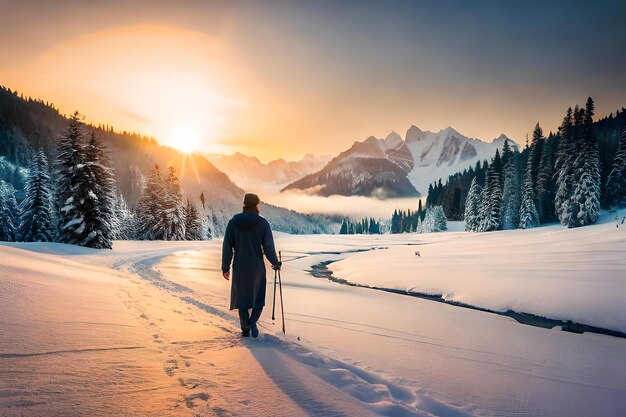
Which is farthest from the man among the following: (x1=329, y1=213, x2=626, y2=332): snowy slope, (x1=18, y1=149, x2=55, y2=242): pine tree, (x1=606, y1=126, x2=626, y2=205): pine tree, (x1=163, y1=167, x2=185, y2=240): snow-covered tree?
(x1=606, y1=126, x2=626, y2=205): pine tree

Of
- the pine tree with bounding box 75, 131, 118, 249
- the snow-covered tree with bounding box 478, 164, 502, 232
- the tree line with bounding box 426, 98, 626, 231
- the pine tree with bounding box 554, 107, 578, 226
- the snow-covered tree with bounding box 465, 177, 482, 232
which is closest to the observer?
the pine tree with bounding box 75, 131, 118, 249

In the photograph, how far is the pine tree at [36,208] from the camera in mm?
41281

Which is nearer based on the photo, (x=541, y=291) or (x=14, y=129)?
(x=541, y=291)

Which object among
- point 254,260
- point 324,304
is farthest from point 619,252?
point 254,260

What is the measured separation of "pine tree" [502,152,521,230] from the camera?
65062 mm

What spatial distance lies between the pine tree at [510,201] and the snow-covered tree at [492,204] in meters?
2.59

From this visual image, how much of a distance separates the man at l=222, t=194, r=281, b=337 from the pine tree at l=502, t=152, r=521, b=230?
7134 centimetres

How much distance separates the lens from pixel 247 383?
3795mm

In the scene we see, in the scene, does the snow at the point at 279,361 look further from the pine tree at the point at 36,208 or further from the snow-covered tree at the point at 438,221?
the snow-covered tree at the point at 438,221

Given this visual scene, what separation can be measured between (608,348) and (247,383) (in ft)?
29.8

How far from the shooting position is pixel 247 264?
6.16 m

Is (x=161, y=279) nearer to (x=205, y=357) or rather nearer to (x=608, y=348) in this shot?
(x=205, y=357)

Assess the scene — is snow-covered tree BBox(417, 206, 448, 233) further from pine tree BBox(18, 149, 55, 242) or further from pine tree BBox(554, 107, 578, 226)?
pine tree BBox(18, 149, 55, 242)

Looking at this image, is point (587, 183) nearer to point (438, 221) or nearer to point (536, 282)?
point (536, 282)
